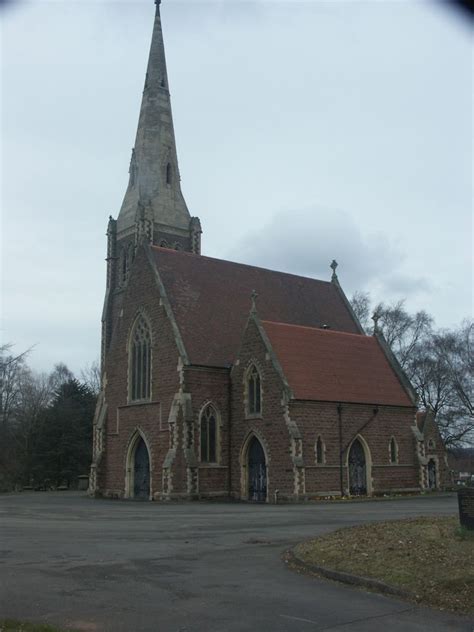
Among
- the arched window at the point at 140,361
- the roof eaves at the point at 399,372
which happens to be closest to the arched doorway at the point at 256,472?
the arched window at the point at 140,361

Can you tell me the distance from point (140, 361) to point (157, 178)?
2571 centimetres

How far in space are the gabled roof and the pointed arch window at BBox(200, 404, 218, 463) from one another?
2.45m

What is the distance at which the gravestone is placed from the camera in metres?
12.7

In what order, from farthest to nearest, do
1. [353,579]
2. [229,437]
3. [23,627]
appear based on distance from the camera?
[229,437], [353,579], [23,627]

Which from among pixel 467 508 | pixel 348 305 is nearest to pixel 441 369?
pixel 348 305

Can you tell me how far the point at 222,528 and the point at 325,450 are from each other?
15562 mm

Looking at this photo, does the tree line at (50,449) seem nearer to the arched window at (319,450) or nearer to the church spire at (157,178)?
the church spire at (157,178)

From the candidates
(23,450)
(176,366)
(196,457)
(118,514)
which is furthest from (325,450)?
(23,450)

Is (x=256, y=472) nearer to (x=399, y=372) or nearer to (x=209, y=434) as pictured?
(x=209, y=434)

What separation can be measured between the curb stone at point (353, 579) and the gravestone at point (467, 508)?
301cm

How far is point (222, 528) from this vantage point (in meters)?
19.0

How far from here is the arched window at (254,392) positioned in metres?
34.8

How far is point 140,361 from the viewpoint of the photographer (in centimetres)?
3878

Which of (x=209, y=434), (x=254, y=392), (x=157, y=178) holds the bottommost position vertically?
(x=209, y=434)
